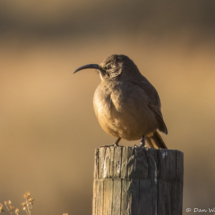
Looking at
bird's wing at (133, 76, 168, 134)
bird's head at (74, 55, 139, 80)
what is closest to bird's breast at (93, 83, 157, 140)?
bird's wing at (133, 76, 168, 134)

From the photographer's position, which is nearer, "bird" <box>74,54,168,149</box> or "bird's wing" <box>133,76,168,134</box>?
→ "bird" <box>74,54,168,149</box>

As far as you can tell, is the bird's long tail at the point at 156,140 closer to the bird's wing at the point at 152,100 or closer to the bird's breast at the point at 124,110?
the bird's wing at the point at 152,100

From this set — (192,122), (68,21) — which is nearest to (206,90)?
(192,122)

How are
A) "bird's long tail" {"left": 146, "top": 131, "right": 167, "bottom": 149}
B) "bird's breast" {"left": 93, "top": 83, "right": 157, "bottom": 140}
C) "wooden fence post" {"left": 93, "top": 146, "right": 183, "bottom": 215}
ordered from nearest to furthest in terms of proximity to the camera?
"wooden fence post" {"left": 93, "top": 146, "right": 183, "bottom": 215}, "bird's breast" {"left": 93, "top": 83, "right": 157, "bottom": 140}, "bird's long tail" {"left": 146, "top": 131, "right": 167, "bottom": 149}

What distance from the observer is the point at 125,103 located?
5.09m

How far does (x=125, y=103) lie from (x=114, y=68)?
846mm

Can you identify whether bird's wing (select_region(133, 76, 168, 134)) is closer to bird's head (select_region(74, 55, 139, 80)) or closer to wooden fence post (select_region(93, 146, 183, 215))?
bird's head (select_region(74, 55, 139, 80))

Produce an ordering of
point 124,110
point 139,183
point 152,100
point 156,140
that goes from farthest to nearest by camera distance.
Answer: point 156,140, point 152,100, point 124,110, point 139,183

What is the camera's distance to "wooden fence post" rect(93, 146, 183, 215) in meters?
3.25

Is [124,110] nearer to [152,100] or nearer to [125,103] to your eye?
[125,103]

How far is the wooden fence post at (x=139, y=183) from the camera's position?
325 centimetres

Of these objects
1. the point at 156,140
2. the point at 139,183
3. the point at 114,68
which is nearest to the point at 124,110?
the point at 114,68

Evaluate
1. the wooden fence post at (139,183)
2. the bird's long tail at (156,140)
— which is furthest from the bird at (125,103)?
the wooden fence post at (139,183)

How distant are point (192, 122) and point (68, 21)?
9844 millimetres
